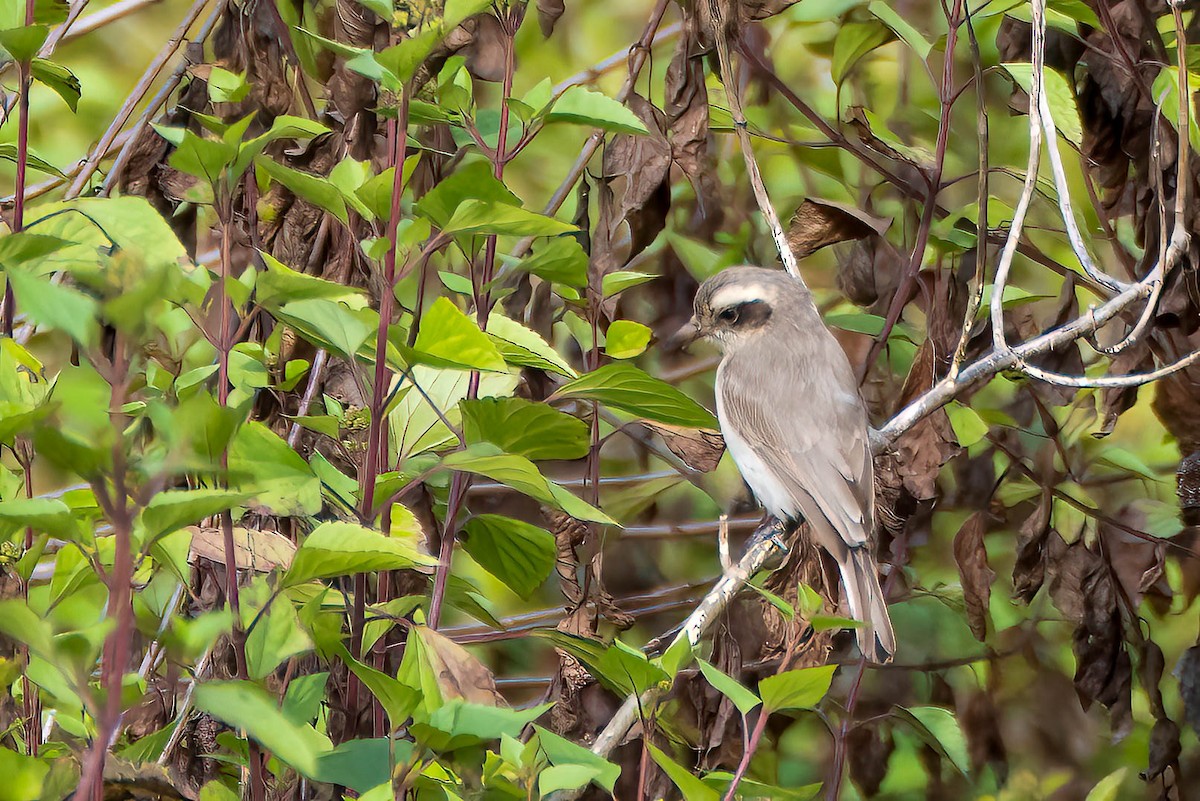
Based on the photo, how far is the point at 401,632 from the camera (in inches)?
74.1

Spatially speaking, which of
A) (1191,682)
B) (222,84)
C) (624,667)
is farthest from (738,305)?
(624,667)

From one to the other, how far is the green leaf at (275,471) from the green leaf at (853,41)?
1.93 m

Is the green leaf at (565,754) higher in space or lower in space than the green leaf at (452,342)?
lower

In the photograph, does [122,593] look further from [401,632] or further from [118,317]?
[401,632]

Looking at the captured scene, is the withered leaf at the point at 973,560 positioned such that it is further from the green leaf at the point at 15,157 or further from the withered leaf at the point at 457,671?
the green leaf at the point at 15,157

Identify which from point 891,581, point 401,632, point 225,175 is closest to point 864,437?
point 891,581

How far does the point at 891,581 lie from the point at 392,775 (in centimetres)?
222

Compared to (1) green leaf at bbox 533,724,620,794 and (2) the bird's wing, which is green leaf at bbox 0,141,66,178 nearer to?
(1) green leaf at bbox 533,724,620,794

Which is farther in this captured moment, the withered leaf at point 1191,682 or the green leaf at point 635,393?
the withered leaf at point 1191,682

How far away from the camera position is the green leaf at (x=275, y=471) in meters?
1.17

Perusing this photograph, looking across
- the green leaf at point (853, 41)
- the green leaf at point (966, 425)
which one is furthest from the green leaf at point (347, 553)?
the green leaf at point (853, 41)

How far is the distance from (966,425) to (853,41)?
0.95 meters

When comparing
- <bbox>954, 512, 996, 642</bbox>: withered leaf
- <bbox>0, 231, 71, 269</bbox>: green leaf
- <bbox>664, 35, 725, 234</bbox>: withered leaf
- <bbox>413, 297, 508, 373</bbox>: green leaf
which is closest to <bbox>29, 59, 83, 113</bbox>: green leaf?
<bbox>0, 231, 71, 269</bbox>: green leaf

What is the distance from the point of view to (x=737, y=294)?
3.10 m
